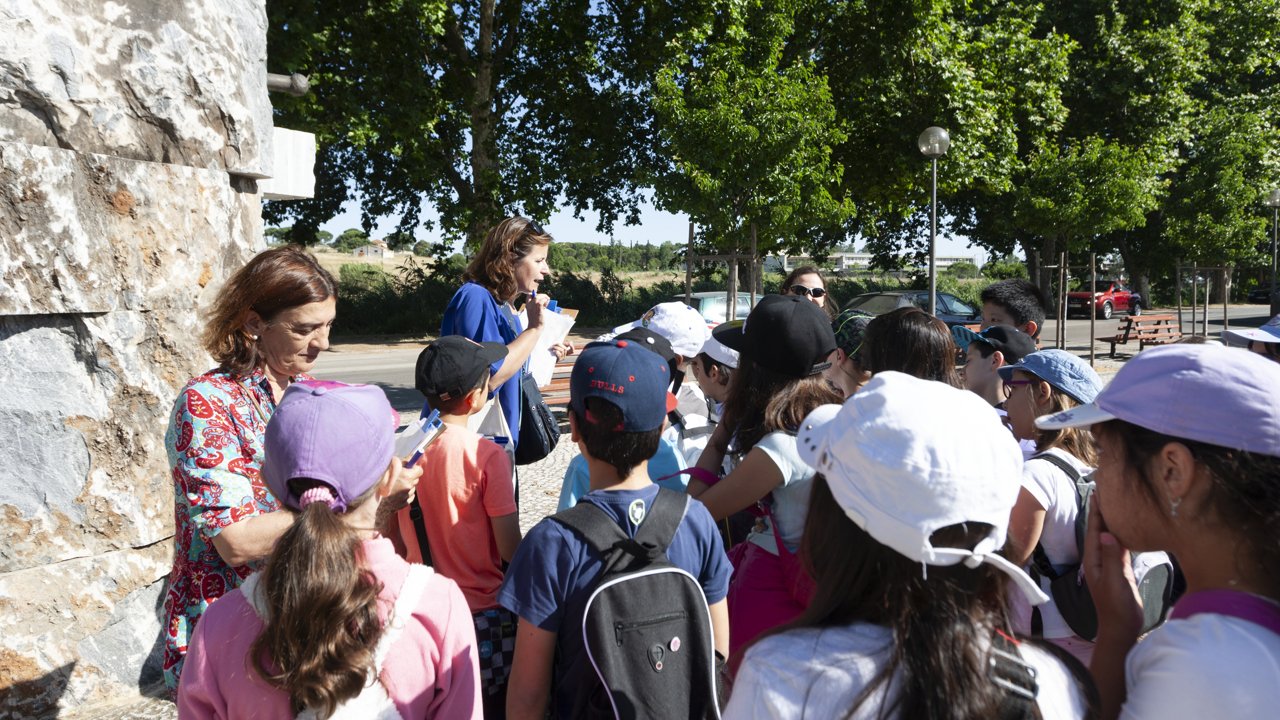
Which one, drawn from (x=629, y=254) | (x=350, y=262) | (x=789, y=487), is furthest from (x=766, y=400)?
(x=629, y=254)

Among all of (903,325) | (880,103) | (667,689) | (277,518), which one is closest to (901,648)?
(667,689)

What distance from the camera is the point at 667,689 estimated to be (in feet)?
5.82

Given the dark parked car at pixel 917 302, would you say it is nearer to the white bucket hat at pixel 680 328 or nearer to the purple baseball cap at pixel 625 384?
the white bucket hat at pixel 680 328

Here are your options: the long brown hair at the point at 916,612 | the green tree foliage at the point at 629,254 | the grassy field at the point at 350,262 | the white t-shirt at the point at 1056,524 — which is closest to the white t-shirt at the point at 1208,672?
the long brown hair at the point at 916,612

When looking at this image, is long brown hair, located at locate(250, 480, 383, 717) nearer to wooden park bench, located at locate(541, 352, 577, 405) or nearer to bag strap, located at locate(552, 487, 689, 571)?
bag strap, located at locate(552, 487, 689, 571)

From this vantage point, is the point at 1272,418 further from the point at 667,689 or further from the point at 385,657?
the point at 385,657

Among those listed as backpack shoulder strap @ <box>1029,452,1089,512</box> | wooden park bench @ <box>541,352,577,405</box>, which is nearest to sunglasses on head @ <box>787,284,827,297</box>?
backpack shoulder strap @ <box>1029,452,1089,512</box>

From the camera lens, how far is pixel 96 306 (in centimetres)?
285

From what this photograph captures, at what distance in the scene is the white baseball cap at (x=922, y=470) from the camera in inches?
49.0

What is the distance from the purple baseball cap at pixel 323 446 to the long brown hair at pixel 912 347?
1.76m

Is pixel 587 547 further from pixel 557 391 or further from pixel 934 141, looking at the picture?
pixel 934 141

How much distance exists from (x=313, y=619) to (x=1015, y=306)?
4172mm

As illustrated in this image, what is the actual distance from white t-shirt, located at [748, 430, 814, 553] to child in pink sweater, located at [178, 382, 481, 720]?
0.98m

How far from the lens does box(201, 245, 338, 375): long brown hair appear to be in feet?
7.20
